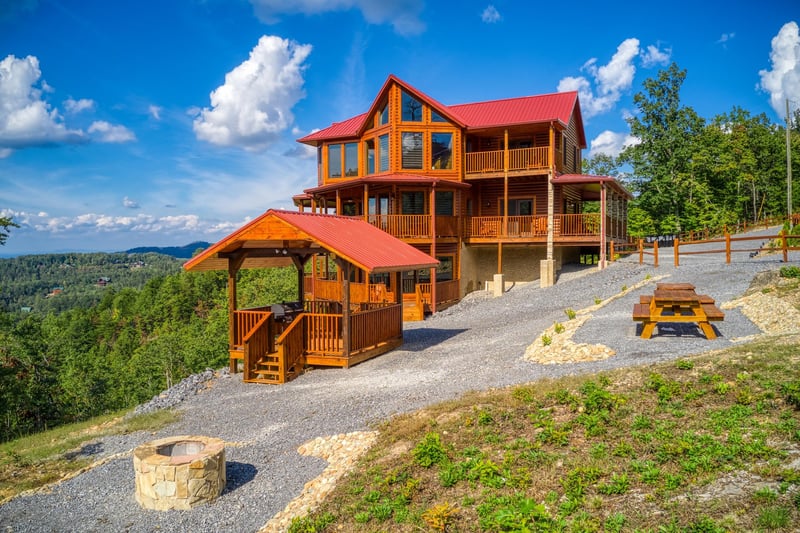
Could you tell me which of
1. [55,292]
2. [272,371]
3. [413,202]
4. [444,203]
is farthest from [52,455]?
[55,292]

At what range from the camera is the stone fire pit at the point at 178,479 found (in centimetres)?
656

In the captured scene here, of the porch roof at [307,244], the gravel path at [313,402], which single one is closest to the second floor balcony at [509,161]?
the gravel path at [313,402]

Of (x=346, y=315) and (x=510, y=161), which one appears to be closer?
(x=346, y=315)

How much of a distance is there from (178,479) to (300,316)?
7.40m

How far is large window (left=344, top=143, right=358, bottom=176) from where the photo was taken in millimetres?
28047

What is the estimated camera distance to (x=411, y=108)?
25672mm

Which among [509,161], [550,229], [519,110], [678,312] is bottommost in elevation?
[678,312]

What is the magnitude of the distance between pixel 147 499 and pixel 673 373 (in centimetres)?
736

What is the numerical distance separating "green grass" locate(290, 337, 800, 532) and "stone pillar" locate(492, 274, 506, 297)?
55.1 feet

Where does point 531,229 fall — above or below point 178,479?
above

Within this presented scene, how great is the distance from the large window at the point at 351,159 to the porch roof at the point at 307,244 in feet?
37.9

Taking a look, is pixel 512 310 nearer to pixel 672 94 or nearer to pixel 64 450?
pixel 64 450

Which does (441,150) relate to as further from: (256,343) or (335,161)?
(256,343)

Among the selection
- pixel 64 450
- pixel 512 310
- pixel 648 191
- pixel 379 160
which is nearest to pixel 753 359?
pixel 64 450
